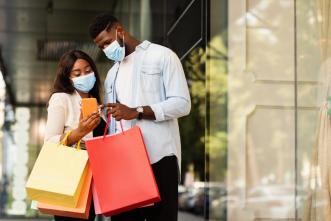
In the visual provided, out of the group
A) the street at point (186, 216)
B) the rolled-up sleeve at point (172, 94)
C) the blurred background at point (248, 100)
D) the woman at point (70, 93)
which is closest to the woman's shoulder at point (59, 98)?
the woman at point (70, 93)

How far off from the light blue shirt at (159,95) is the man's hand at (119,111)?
13 cm

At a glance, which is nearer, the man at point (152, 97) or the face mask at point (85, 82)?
the man at point (152, 97)

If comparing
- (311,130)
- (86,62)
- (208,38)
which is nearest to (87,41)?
(208,38)

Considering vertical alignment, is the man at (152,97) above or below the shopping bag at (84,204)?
above

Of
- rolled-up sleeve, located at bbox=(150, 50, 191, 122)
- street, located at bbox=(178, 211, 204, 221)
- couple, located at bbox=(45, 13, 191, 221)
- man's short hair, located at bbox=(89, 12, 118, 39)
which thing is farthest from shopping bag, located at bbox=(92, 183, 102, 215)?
street, located at bbox=(178, 211, 204, 221)

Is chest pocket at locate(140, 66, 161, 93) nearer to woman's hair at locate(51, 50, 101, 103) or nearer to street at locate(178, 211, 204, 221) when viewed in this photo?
woman's hair at locate(51, 50, 101, 103)

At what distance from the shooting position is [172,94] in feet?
9.55

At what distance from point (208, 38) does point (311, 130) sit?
6.00 feet

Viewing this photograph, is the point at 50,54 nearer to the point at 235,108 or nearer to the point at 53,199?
the point at 235,108

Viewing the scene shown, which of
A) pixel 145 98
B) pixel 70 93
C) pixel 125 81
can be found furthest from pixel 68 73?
pixel 145 98

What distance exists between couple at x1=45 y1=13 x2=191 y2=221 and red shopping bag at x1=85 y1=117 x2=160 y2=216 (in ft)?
0.33

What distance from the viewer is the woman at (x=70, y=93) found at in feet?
10.1

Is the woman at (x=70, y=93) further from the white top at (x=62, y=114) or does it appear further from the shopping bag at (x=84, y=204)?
the shopping bag at (x=84, y=204)

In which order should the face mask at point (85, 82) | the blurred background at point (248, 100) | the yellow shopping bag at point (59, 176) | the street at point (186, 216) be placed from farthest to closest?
the street at point (186, 216), the blurred background at point (248, 100), the face mask at point (85, 82), the yellow shopping bag at point (59, 176)
